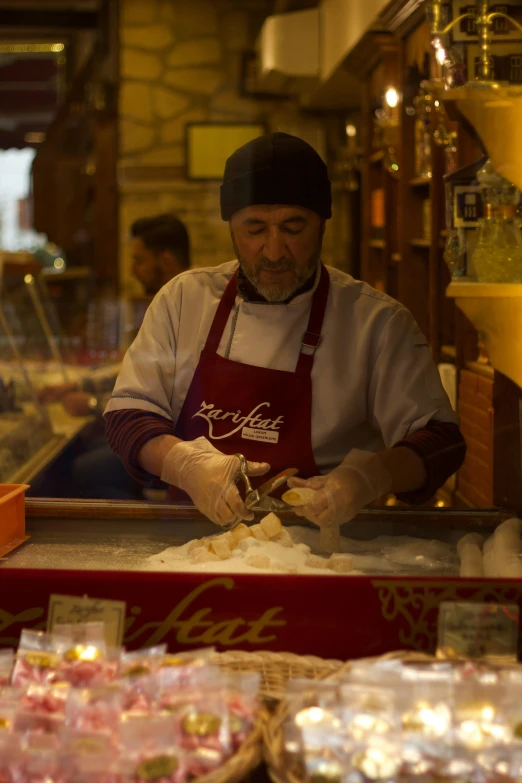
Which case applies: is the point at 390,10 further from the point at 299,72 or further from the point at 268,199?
the point at 268,199

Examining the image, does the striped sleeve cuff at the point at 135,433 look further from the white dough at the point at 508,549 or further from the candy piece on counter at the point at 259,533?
the white dough at the point at 508,549

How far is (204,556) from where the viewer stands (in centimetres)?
149

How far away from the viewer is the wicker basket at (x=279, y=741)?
1.04 metres

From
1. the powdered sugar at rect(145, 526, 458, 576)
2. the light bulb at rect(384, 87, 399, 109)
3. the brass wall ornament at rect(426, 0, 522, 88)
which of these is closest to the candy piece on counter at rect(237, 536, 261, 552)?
the powdered sugar at rect(145, 526, 458, 576)

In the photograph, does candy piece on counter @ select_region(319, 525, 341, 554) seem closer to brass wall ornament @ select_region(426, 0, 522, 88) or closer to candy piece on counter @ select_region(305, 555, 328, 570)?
candy piece on counter @ select_region(305, 555, 328, 570)

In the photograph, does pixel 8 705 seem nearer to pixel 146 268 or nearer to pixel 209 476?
pixel 209 476

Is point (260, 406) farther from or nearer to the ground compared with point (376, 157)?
nearer to the ground

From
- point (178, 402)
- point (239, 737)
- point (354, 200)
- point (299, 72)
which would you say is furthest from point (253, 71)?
point (239, 737)

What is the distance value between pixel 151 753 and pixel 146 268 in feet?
3.36

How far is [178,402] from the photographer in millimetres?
1668

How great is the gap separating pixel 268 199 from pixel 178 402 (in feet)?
1.30

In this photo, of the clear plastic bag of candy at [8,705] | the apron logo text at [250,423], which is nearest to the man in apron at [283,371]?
the apron logo text at [250,423]

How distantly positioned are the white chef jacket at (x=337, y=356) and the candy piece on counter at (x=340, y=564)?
0.57 feet

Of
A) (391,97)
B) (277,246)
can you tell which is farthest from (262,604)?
(391,97)
